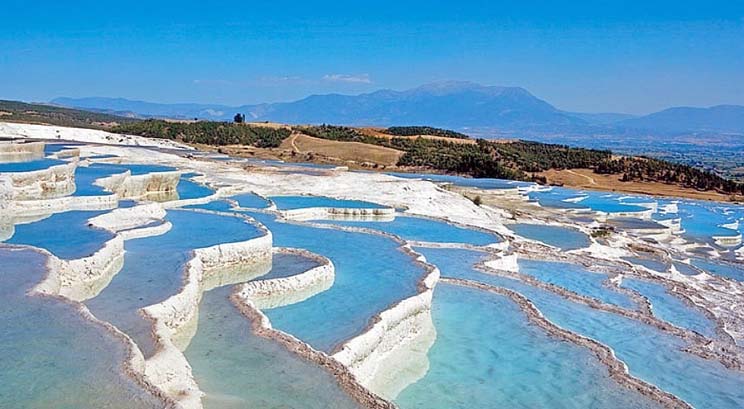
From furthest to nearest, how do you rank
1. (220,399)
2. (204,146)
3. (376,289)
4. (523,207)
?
(204,146) < (523,207) < (376,289) < (220,399)

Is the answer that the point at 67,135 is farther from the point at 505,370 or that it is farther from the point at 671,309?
the point at 505,370

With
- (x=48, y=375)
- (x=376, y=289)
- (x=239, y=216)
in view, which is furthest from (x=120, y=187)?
(x=48, y=375)

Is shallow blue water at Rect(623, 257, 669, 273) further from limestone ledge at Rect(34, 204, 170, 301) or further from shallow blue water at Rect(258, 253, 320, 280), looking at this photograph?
limestone ledge at Rect(34, 204, 170, 301)

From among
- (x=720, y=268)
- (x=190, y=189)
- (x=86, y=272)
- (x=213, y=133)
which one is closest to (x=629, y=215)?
(x=720, y=268)

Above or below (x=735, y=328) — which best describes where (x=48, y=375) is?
above

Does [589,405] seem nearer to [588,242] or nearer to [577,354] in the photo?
[577,354]

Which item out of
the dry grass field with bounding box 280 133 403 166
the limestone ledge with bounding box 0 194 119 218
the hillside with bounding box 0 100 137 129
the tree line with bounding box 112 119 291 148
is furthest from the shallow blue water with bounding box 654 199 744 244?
the hillside with bounding box 0 100 137 129
